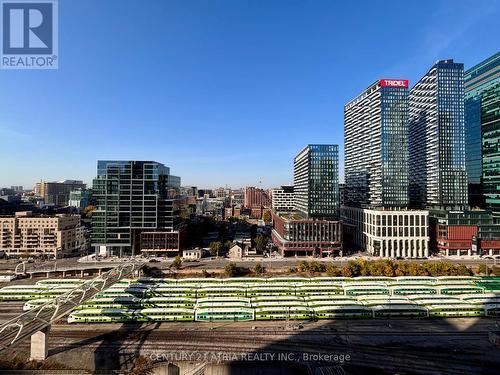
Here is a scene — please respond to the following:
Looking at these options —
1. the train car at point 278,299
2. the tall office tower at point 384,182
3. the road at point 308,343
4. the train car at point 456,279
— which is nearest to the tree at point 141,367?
the road at point 308,343

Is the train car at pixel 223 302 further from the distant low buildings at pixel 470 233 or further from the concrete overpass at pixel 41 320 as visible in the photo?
the distant low buildings at pixel 470 233

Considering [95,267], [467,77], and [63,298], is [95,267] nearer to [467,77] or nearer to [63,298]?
[63,298]

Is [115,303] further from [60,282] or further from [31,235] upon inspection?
[31,235]

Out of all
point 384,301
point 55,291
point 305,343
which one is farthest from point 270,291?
point 55,291

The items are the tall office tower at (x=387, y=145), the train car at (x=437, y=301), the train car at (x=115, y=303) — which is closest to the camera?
the train car at (x=115, y=303)

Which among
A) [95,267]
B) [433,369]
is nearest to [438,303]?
[433,369]
